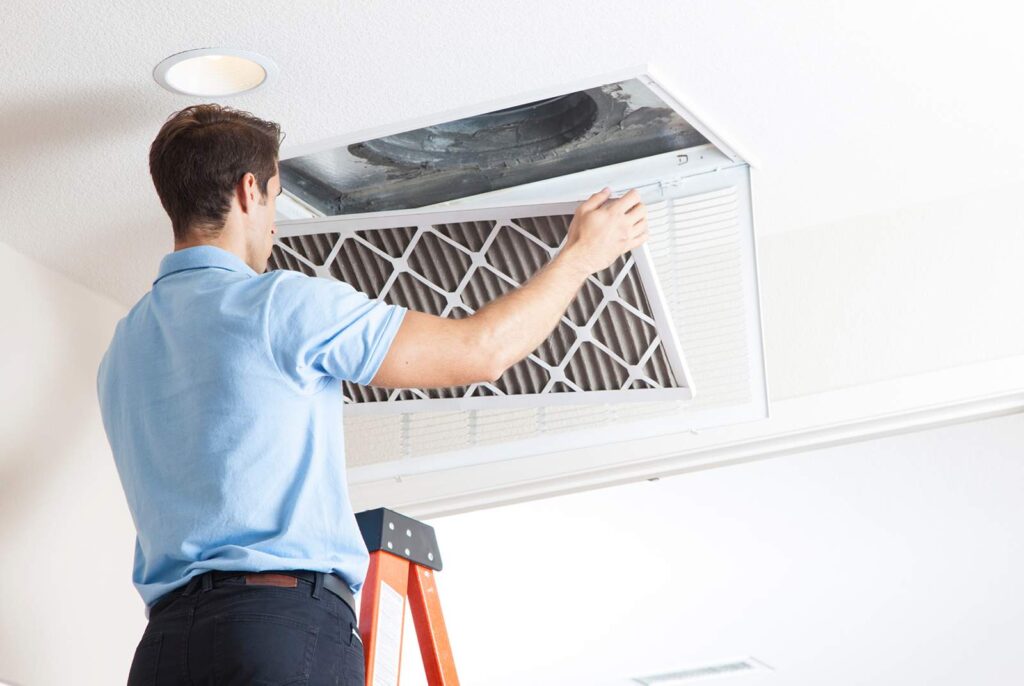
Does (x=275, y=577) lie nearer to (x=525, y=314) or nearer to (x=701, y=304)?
(x=525, y=314)

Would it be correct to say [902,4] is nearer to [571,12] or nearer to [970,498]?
[571,12]

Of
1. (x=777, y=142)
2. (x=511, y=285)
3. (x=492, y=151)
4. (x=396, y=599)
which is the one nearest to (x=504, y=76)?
(x=492, y=151)

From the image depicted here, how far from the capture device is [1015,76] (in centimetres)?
184

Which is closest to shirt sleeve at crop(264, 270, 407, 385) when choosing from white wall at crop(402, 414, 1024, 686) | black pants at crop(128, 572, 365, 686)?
black pants at crop(128, 572, 365, 686)

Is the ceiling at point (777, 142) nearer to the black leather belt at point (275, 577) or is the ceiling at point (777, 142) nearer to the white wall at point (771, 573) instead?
the white wall at point (771, 573)

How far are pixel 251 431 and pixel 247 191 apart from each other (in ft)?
1.05

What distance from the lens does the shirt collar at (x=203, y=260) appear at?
1323 mm

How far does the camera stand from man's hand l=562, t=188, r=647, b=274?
1.43 metres

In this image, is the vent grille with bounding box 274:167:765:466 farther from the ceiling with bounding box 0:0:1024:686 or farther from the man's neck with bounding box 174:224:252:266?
the man's neck with bounding box 174:224:252:266

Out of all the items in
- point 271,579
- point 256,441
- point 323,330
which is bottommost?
point 271,579

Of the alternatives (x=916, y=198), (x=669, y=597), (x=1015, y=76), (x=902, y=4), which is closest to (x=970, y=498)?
(x=669, y=597)

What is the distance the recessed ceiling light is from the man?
1.34 feet

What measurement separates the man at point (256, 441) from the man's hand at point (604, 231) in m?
0.10

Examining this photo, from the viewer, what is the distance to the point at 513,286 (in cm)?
176
